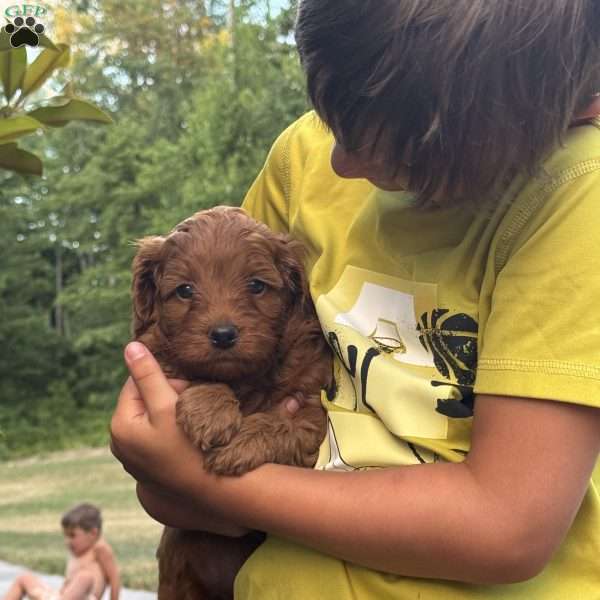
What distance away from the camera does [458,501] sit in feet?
3.50

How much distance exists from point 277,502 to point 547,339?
405 mm

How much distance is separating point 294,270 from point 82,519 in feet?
16.4

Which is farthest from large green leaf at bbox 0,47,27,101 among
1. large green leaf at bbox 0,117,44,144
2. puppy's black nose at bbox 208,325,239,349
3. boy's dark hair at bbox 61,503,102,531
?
boy's dark hair at bbox 61,503,102,531

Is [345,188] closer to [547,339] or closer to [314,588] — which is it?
[547,339]

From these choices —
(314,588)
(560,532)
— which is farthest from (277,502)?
(560,532)

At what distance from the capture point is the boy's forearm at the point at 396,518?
106 centimetres

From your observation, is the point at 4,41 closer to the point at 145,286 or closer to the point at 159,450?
the point at 145,286

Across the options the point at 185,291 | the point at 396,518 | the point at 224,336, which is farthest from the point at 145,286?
the point at 396,518

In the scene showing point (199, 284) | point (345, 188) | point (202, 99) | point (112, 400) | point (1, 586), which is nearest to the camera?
point (199, 284)

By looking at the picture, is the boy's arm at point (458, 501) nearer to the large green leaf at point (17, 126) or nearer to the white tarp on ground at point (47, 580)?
the large green leaf at point (17, 126)

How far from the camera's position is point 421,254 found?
1.23 metres

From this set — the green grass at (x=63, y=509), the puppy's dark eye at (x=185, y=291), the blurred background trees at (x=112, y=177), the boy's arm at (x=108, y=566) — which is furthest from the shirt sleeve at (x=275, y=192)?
the blurred background trees at (x=112, y=177)

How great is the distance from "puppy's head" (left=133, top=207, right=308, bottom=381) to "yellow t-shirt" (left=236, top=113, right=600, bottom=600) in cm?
7

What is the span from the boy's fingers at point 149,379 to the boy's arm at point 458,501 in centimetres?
14
